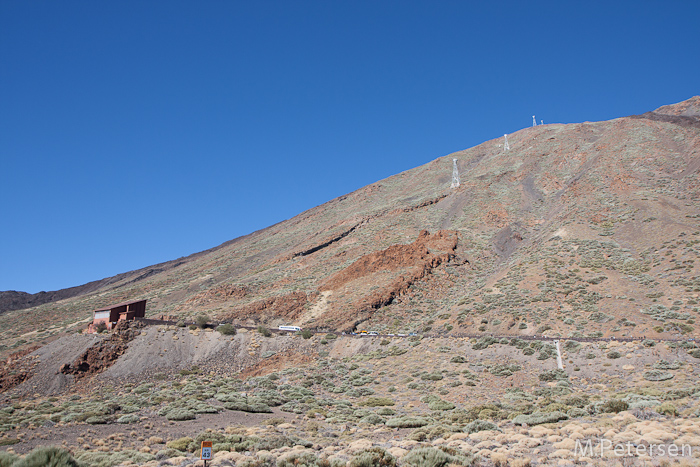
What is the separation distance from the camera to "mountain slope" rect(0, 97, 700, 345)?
29438 mm

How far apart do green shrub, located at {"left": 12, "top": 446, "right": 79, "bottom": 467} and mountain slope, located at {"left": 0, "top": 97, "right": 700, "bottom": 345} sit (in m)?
25.4

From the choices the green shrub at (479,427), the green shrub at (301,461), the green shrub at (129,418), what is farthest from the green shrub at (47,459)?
the green shrub at (479,427)

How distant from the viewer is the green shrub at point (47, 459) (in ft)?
27.7

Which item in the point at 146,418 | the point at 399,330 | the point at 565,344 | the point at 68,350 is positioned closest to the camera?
the point at 146,418

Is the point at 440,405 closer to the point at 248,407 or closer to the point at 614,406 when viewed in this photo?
the point at 614,406

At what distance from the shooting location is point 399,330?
34344mm

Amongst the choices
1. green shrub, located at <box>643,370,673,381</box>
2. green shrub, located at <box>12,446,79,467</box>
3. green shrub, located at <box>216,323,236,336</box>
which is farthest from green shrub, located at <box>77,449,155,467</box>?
green shrub, located at <box>216,323,236,336</box>

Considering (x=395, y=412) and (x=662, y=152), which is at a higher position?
(x=662, y=152)

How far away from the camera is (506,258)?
4444 cm

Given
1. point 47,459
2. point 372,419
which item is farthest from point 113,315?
point 47,459

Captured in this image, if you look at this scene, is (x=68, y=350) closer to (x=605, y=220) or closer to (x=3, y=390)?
(x=3, y=390)

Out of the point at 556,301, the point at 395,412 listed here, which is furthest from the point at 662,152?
the point at 395,412

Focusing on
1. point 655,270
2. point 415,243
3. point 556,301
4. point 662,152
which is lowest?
point 556,301

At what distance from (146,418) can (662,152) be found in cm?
6688
